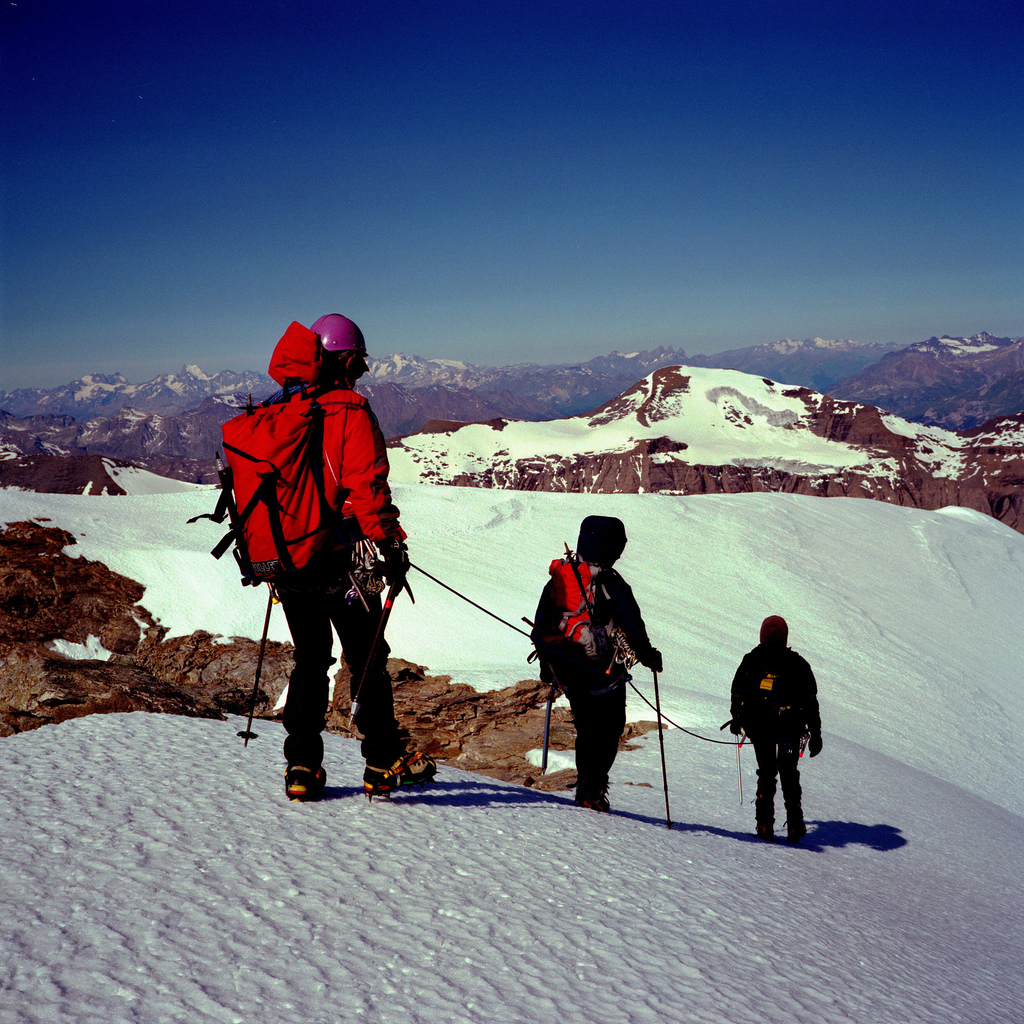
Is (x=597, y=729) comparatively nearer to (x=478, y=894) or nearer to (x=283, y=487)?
(x=478, y=894)

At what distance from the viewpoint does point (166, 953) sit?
225cm

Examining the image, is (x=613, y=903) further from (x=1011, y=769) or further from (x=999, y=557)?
(x=999, y=557)

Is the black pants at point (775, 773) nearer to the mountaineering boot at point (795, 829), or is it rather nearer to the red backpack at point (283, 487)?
the mountaineering boot at point (795, 829)

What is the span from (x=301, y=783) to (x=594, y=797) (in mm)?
2336

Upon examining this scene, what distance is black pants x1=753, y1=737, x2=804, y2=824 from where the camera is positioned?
5973 millimetres

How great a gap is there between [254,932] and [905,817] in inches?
278

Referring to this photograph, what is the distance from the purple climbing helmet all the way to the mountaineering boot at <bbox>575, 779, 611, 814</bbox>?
11.3 feet

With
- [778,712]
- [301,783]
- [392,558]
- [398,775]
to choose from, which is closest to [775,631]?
[778,712]

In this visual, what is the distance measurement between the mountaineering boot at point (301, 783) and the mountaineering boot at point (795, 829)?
4.00 meters

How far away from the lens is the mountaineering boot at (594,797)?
17.3 ft

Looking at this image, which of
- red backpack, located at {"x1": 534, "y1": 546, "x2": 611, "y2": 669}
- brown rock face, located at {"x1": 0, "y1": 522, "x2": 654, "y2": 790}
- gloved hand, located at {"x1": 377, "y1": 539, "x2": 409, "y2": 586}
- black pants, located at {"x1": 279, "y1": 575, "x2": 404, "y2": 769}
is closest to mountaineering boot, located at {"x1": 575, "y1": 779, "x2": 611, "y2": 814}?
red backpack, located at {"x1": 534, "y1": 546, "x2": 611, "y2": 669}

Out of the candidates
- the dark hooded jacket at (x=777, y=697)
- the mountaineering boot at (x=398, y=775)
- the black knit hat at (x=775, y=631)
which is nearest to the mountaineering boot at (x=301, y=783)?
the mountaineering boot at (x=398, y=775)

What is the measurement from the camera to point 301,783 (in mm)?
3814

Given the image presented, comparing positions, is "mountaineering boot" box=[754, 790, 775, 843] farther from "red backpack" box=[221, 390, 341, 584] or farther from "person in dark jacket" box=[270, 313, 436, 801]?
"red backpack" box=[221, 390, 341, 584]
